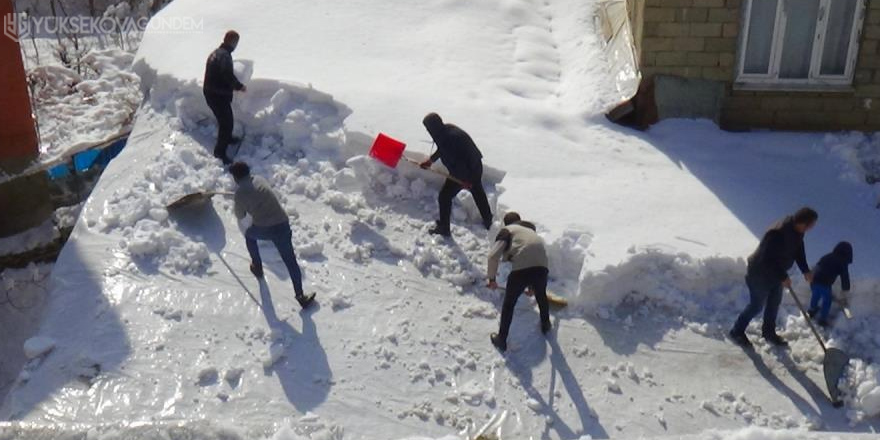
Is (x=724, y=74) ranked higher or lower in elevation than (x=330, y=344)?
higher

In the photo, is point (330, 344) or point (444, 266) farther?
point (444, 266)

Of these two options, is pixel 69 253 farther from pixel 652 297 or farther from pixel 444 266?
pixel 652 297

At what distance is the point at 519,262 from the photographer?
9.29 metres

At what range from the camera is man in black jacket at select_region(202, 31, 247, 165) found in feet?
38.1

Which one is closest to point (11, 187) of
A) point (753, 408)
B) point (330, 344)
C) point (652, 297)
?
point (330, 344)

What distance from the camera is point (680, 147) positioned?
40.5 ft

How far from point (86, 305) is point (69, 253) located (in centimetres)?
89

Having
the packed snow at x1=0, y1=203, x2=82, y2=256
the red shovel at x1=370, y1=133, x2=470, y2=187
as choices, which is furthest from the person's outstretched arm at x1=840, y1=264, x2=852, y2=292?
the packed snow at x1=0, y1=203, x2=82, y2=256

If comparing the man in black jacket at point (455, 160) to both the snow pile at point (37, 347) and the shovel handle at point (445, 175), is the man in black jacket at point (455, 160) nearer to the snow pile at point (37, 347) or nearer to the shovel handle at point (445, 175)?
the shovel handle at point (445, 175)

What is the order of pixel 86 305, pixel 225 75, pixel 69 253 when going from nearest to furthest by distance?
1. pixel 86 305
2. pixel 69 253
3. pixel 225 75

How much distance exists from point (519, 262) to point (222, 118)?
4247mm

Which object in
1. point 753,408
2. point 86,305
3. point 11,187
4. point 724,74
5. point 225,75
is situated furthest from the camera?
point 11,187

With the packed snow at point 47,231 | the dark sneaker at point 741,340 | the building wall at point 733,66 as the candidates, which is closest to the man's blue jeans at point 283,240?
the dark sneaker at point 741,340

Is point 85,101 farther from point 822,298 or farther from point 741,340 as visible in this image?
point 822,298
